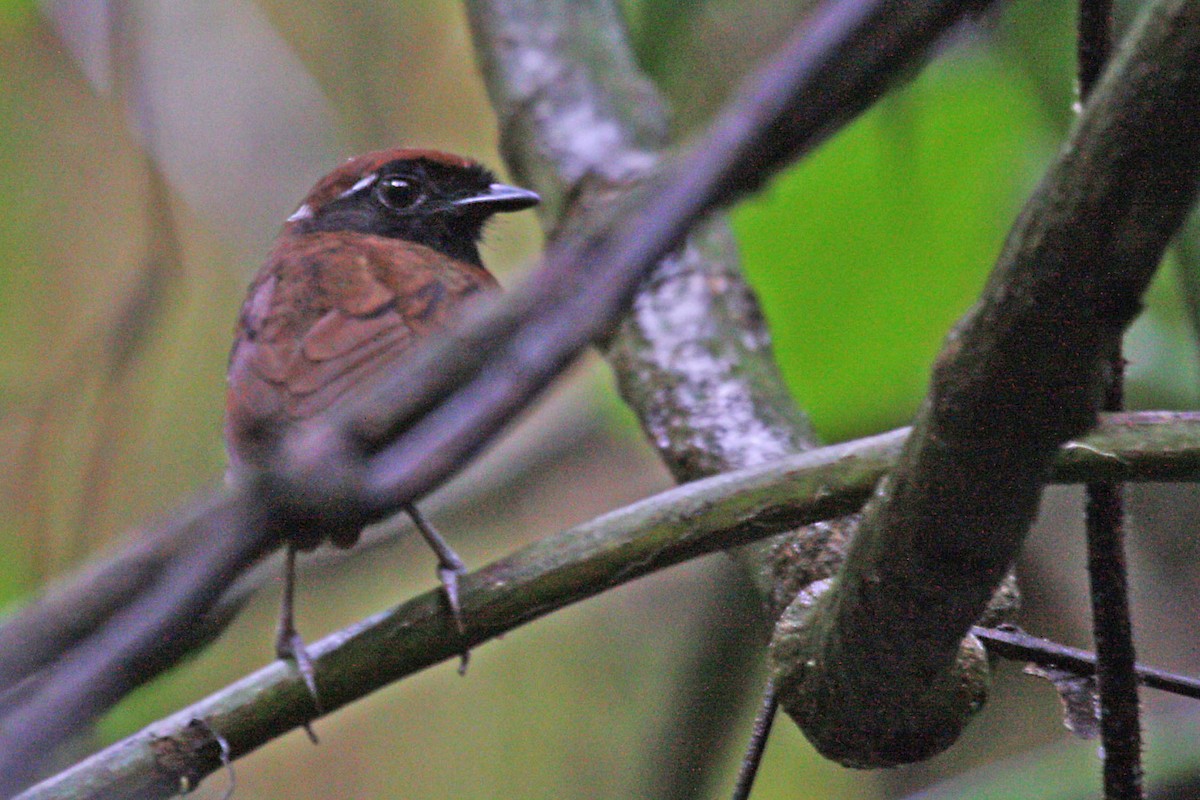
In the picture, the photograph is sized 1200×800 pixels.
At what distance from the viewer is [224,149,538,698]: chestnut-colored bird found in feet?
7.18

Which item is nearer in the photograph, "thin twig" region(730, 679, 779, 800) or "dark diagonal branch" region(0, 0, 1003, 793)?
"dark diagonal branch" region(0, 0, 1003, 793)

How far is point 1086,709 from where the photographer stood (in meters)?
1.43

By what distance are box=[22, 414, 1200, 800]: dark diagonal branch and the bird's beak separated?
1504mm

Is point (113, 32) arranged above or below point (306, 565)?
above

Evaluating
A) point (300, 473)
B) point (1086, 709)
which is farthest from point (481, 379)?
point (1086, 709)

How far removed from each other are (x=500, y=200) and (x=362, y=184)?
1.24 ft

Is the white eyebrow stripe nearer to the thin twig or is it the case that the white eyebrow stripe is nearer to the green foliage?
the green foliage

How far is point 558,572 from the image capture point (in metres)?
1.53

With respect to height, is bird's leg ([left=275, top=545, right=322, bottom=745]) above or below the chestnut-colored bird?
below

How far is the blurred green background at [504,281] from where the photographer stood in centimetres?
308

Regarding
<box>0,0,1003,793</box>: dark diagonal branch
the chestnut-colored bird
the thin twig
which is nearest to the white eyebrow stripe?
the chestnut-colored bird

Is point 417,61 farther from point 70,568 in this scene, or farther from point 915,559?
point 915,559

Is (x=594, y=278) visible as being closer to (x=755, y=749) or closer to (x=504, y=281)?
(x=755, y=749)

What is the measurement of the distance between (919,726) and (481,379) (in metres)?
0.97
